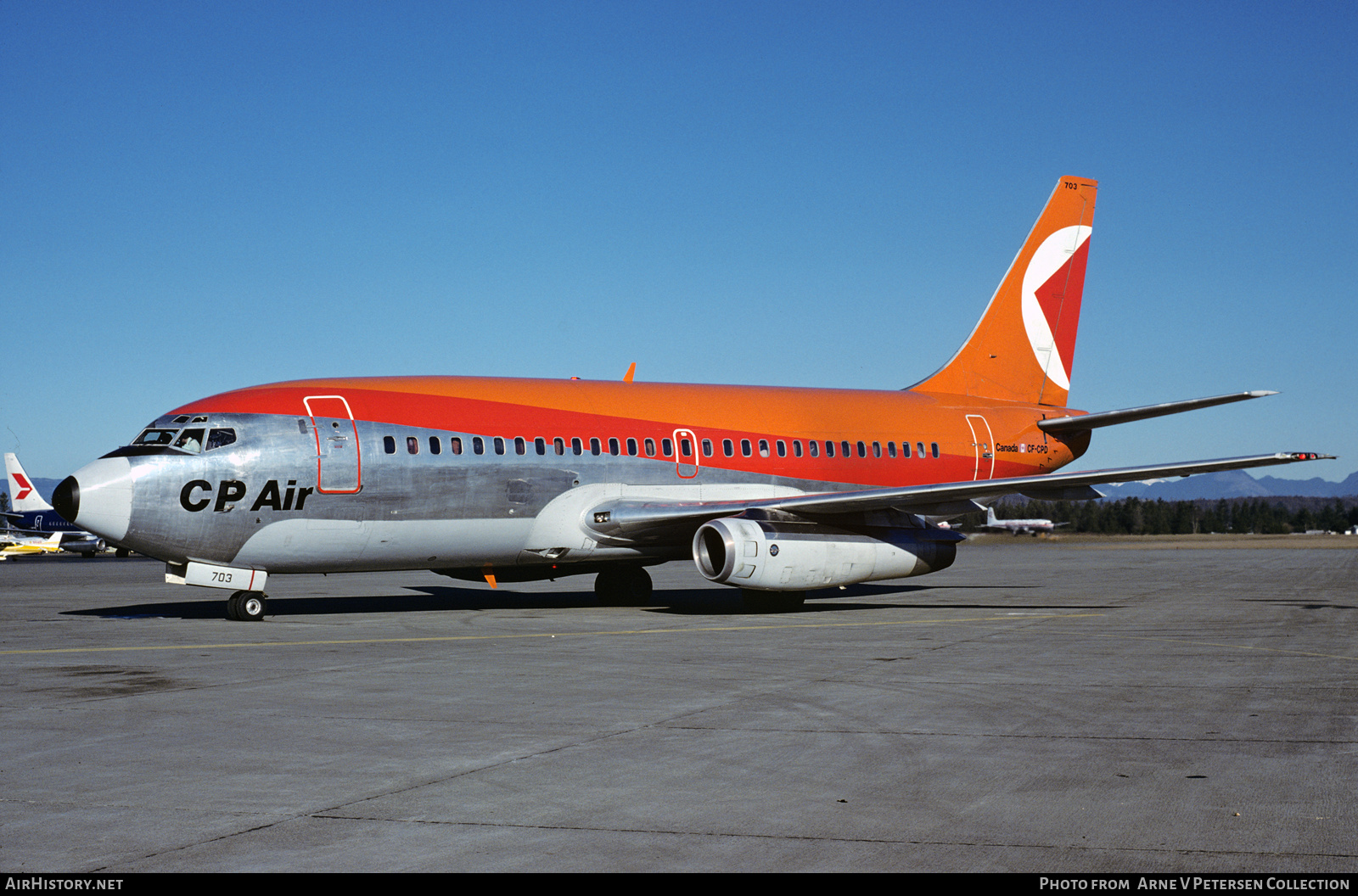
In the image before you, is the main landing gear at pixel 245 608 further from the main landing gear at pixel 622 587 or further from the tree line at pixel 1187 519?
the tree line at pixel 1187 519

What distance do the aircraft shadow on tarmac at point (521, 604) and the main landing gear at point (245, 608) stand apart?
1.04 m

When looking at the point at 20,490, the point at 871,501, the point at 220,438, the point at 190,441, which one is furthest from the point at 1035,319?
the point at 20,490

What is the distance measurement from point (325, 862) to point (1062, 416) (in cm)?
2499

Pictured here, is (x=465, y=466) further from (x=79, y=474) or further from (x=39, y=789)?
(x=39, y=789)

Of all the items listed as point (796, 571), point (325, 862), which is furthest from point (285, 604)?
point (325, 862)

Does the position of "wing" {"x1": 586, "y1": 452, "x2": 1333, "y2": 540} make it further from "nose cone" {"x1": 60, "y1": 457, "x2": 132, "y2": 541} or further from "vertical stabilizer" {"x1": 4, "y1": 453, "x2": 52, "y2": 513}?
"vertical stabilizer" {"x1": 4, "y1": 453, "x2": 52, "y2": 513}

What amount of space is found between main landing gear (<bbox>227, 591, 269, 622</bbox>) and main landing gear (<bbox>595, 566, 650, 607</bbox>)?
695cm

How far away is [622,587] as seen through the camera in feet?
79.9

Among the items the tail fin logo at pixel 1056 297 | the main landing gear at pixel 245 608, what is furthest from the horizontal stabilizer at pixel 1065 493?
the main landing gear at pixel 245 608

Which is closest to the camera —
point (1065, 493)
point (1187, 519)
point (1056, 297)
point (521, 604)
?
point (1065, 493)

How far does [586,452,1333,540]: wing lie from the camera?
20469mm

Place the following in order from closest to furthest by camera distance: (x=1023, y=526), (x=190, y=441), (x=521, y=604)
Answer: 1. (x=190, y=441)
2. (x=521, y=604)
3. (x=1023, y=526)

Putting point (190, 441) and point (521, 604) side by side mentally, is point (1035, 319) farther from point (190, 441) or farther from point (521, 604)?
point (190, 441)

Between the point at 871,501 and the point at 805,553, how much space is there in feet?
4.69
